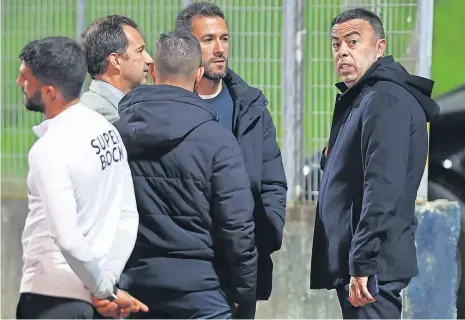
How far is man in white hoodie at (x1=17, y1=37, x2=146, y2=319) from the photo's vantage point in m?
3.32

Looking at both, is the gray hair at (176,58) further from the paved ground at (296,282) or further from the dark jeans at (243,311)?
the paved ground at (296,282)

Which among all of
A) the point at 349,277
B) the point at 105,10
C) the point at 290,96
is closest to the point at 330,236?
the point at 349,277

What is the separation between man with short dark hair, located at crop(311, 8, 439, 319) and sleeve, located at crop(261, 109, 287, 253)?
25 centimetres

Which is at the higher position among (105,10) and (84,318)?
(105,10)

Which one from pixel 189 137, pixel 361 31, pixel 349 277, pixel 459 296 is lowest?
pixel 459 296

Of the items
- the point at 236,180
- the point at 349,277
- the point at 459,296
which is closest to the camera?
the point at 236,180

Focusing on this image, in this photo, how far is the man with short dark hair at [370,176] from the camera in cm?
Result: 419

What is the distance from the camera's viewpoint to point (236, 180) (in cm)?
393

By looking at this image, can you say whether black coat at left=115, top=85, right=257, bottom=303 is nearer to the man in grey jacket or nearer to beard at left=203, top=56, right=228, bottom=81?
the man in grey jacket

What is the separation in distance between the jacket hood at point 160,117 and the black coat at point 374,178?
27.3 inches

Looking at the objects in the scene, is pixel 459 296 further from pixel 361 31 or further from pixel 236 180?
pixel 236 180

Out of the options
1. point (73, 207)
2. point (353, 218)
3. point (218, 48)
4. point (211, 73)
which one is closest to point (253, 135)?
point (211, 73)

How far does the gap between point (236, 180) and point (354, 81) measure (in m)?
0.95

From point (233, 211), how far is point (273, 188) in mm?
869
